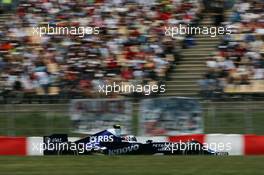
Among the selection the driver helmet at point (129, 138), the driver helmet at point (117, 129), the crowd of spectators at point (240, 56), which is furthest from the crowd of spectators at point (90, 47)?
the driver helmet at point (129, 138)

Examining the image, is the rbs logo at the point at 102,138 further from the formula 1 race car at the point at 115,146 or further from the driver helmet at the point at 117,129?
the driver helmet at the point at 117,129

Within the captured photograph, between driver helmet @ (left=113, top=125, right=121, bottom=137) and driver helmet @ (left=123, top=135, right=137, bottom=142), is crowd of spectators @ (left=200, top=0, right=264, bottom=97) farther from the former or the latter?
driver helmet @ (left=113, top=125, right=121, bottom=137)

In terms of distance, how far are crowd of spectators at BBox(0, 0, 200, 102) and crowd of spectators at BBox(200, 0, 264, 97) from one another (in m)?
1.40

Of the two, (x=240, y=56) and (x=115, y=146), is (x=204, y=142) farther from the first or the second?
(x=240, y=56)

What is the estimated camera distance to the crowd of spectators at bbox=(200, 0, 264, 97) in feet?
50.3

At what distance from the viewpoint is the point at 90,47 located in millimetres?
17641

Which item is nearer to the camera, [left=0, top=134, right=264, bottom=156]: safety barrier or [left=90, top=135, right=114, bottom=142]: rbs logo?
[left=90, top=135, right=114, bottom=142]: rbs logo

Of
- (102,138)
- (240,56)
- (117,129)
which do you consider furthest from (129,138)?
(240,56)

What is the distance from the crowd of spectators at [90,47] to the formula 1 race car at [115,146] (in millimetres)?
3627

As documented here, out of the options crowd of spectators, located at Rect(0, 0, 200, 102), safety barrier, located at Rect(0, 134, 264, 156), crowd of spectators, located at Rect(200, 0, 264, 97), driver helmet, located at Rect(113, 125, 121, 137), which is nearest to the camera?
driver helmet, located at Rect(113, 125, 121, 137)

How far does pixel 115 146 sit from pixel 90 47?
19.7 ft

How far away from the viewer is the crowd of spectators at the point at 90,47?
1652 cm

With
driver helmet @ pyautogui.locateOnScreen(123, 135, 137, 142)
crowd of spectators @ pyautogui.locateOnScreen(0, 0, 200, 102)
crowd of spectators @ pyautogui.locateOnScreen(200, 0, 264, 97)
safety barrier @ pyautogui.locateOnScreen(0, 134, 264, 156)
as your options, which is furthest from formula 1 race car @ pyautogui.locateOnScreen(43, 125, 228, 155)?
crowd of spectators @ pyautogui.locateOnScreen(0, 0, 200, 102)

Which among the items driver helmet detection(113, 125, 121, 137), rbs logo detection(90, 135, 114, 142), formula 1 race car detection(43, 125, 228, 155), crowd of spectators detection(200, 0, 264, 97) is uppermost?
crowd of spectators detection(200, 0, 264, 97)
